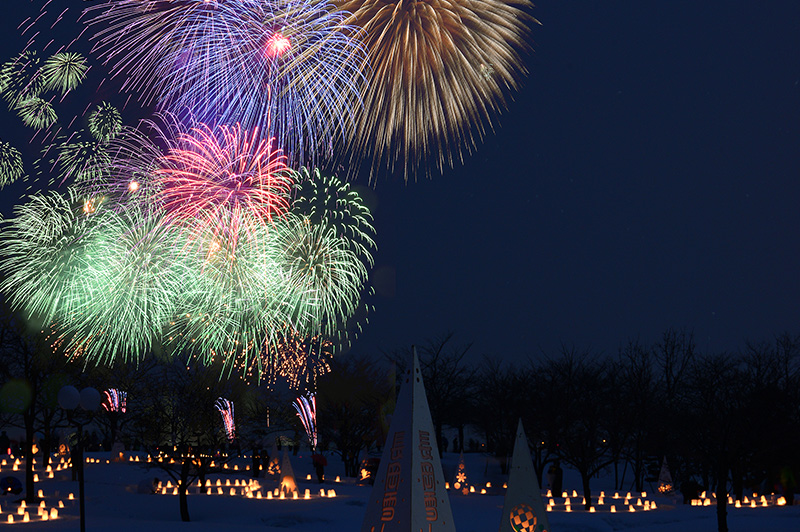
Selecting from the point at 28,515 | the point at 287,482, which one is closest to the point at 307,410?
the point at 287,482

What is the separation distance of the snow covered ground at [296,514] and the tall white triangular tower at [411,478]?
1092cm

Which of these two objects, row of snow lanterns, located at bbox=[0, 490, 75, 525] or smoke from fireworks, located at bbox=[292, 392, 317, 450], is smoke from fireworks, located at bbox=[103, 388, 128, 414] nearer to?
smoke from fireworks, located at bbox=[292, 392, 317, 450]

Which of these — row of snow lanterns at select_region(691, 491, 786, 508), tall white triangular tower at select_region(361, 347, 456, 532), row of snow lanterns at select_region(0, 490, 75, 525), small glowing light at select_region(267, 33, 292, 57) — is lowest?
row of snow lanterns at select_region(691, 491, 786, 508)

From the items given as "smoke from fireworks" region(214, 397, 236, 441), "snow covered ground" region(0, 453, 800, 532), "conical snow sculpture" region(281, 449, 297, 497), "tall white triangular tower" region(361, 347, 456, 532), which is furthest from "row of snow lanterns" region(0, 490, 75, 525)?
"tall white triangular tower" region(361, 347, 456, 532)

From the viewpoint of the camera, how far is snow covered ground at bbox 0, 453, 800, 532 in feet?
65.4

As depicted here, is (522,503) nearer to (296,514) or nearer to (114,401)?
(296,514)

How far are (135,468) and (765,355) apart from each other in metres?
33.7

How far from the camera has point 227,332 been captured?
69.7 feet

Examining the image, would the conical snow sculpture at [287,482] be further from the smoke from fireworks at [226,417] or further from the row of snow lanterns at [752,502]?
the row of snow lanterns at [752,502]

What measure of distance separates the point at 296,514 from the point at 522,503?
36.4ft

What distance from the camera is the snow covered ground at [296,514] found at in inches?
784

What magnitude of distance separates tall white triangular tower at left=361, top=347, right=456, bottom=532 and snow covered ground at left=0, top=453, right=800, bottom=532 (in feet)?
35.8

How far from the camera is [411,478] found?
8961 mm

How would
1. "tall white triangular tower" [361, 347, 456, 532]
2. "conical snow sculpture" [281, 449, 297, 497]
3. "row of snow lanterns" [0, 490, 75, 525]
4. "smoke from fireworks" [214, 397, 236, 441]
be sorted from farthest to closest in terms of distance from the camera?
"smoke from fireworks" [214, 397, 236, 441]
"conical snow sculpture" [281, 449, 297, 497]
"row of snow lanterns" [0, 490, 75, 525]
"tall white triangular tower" [361, 347, 456, 532]
